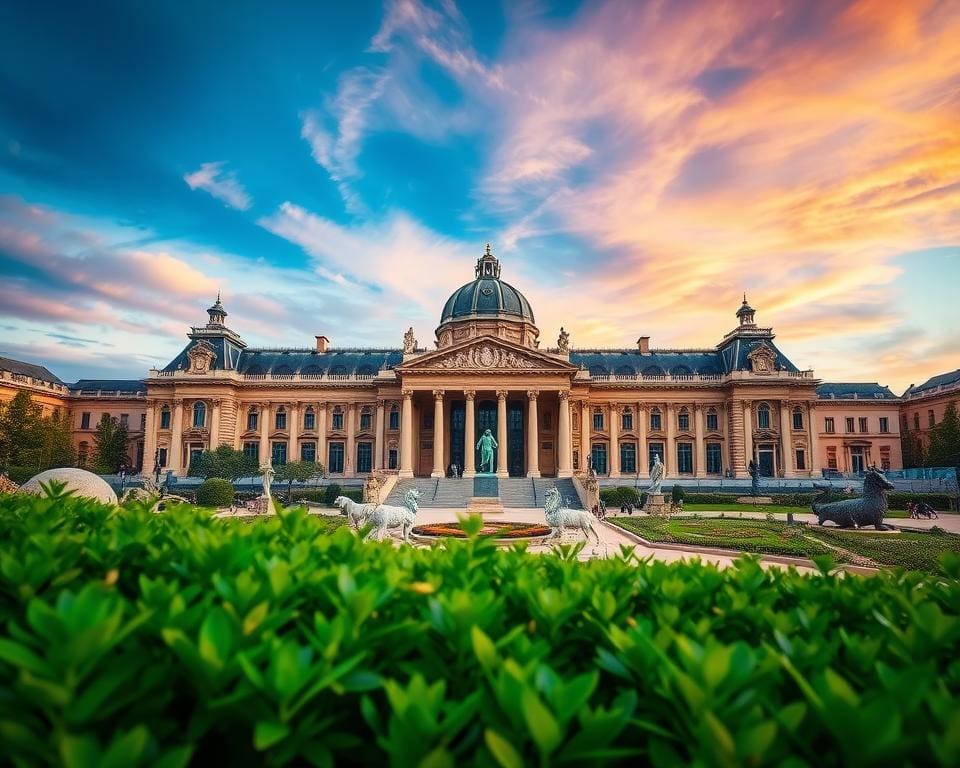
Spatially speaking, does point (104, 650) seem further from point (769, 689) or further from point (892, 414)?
point (892, 414)

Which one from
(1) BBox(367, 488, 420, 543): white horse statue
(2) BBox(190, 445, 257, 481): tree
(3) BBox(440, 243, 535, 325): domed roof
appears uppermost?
(3) BBox(440, 243, 535, 325): domed roof

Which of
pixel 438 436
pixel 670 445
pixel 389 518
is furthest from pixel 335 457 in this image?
pixel 389 518

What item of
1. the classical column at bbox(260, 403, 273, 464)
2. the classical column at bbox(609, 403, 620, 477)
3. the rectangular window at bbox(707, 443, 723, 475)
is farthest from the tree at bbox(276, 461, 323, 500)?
the rectangular window at bbox(707, 443, 723, 475)

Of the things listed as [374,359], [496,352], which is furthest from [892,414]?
[374,359]

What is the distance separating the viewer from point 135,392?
88.3 m

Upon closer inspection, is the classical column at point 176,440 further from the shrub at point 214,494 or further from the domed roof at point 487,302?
the domed roof at point 487,302

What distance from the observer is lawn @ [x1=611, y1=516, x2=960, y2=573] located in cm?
1958

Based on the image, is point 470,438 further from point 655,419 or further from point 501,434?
point 655,419

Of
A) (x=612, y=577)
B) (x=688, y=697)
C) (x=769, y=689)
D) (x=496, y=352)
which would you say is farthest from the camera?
(x=496, y=352)

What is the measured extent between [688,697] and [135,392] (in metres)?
101

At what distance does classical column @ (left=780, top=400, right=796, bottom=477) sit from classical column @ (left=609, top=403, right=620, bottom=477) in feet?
60.7

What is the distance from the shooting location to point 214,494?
152 feet

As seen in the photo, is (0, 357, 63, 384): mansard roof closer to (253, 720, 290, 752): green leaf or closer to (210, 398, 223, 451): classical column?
(210, 398, 223, 451): classical column

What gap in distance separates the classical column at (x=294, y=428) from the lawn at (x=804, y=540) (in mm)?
48283
